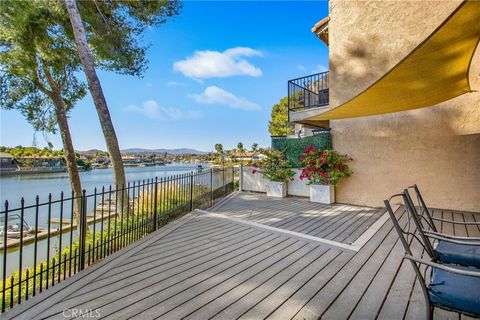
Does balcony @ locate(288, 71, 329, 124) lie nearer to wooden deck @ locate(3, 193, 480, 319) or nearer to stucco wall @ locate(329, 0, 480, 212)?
stucco wall @ locate(329, 0, 480, 212)

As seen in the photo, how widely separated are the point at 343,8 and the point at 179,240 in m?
7.77

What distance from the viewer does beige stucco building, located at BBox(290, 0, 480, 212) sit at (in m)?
5.35

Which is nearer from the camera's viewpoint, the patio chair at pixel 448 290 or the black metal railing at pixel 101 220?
the patio chair at pixel 448 290

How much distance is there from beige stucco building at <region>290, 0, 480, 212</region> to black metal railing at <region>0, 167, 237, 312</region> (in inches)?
170

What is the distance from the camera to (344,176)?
6.82m

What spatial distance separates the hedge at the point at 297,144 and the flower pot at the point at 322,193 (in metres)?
1.22

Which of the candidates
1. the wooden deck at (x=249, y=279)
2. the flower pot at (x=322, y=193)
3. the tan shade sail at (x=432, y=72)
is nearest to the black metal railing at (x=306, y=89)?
the flower pot at (x=322, y=193)

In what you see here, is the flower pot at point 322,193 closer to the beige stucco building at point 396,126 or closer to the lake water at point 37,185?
the beige stucco building at point 396,126

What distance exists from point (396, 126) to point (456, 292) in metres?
5.65

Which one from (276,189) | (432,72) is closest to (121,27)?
(276,189)

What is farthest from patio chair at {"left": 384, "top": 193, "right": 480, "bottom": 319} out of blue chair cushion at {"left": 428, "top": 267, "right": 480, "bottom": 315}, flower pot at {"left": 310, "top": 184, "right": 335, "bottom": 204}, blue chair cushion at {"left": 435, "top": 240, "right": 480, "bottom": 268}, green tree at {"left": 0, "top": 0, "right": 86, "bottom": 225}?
green tree at {"left": 0, "top": 0, "right": 86, "bottom": 225}

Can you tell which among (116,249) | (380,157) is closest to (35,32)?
(116,249)

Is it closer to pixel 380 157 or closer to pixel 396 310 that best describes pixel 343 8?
pixel 380 157

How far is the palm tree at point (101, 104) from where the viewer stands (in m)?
5.88
